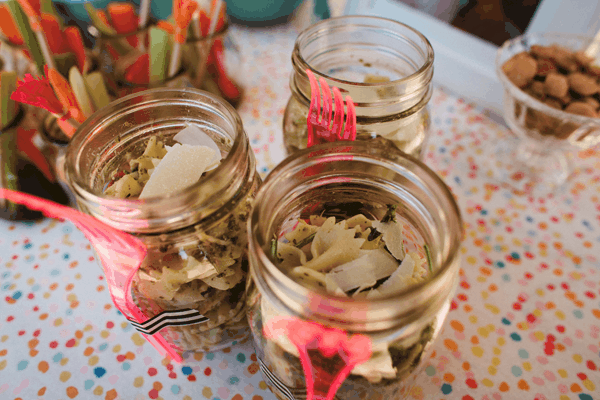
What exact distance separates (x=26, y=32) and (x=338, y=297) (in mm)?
591

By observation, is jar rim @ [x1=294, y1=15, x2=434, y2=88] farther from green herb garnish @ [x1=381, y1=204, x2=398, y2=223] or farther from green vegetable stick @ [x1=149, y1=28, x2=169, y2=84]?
green vegetable stick @ [x1=149, y1=28, x2=169, y2=84]

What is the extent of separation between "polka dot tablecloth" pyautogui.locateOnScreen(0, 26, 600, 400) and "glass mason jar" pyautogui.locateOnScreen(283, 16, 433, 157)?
0.21 meters

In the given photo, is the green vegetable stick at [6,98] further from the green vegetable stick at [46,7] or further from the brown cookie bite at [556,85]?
the brown cookie bite at [556,85]

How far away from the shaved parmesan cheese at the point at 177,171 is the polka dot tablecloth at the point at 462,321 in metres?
Answer: 0.21

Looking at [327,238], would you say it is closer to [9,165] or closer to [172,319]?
[172,319]

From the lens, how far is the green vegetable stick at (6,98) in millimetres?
430

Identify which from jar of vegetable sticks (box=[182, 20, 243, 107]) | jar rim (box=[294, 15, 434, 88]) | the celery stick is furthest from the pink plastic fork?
the celery stick

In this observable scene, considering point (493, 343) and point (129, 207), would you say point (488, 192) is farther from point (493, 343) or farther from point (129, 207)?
point (129, 207)

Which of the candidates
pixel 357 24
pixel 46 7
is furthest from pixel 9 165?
pixel 357 24

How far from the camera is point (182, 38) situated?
1.58ft

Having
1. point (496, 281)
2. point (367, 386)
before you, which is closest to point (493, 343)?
point (496, 281)

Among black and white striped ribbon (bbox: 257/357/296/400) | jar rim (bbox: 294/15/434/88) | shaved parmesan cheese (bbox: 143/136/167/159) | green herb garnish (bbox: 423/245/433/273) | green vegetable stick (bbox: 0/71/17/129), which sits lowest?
black and white striped ribbon (bbox: 257/357/296/400)

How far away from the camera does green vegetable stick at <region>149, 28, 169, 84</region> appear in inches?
20.5

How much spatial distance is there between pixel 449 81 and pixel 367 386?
0.65 m
